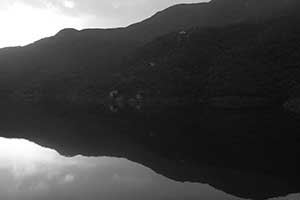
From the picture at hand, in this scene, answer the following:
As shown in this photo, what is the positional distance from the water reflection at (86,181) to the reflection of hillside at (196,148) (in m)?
1.87

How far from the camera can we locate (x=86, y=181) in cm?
3344

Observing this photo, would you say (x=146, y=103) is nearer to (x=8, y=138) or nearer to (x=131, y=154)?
(x=8, y=138)

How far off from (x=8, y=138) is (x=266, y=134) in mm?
38062

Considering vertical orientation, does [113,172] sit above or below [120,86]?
above

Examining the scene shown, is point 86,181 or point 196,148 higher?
point 86,181

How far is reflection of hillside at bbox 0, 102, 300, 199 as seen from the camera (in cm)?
3219

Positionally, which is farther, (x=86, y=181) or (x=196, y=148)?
(x=196, y=148)

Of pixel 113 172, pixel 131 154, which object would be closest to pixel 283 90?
pixel 131 154

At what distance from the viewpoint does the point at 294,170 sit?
111 feet

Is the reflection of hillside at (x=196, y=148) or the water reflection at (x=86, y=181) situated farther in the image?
the reflection of hillside at (x=196, y=148)

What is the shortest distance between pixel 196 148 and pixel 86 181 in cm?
1717

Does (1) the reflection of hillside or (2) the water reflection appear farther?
(1) the reflection of hillside

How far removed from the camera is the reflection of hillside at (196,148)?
3219 centimetres

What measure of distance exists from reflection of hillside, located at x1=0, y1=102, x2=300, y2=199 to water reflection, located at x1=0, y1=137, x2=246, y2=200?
1.87m
